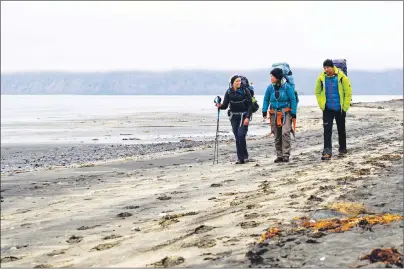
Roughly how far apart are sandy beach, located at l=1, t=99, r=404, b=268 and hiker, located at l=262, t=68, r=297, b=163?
1.64 feet

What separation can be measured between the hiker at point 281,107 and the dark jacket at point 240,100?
2.12 ft

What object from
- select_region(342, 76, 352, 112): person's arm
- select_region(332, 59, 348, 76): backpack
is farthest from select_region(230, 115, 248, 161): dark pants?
select_region(332, 59, 348, 76): backpack

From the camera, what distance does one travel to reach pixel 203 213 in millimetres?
8461

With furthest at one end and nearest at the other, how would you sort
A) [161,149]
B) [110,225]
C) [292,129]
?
[161,149], [292,129], [110,225]

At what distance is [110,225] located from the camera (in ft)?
27.1

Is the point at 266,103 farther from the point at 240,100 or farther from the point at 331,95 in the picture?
the point at 331,95

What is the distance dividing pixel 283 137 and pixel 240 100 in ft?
5.03

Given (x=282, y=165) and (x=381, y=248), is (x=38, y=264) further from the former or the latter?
(x=282, y=165)

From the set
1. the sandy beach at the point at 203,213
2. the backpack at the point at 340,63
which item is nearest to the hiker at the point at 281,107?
the sandy beach at the point at 203,213

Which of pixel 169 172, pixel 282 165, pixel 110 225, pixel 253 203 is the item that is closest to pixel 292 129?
pixel 282 165

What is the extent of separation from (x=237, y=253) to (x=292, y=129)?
9362mm

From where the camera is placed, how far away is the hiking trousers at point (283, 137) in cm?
1473

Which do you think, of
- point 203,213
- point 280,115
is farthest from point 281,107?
point 203,213

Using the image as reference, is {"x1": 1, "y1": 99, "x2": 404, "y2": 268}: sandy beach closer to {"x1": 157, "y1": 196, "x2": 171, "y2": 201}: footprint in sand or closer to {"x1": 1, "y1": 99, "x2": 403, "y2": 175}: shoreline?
{"x1": 157, "y1": 196, "x2": 171, "y2": 201}: footprint in sand
